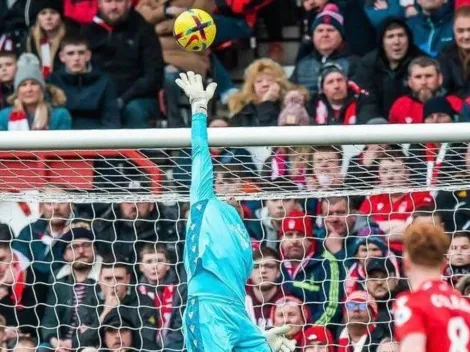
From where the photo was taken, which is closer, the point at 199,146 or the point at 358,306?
the point at 199,146

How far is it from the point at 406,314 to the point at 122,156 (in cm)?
339

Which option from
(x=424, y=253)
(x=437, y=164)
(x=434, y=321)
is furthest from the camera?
(x=437, y=164)

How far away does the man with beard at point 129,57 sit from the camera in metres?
10.6

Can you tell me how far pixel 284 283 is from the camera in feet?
29.2

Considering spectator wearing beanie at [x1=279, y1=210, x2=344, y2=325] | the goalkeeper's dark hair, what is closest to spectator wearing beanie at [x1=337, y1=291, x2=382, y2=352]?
spectator wearing beanie at [x1=279, y1=210, x2=344, y2=325]

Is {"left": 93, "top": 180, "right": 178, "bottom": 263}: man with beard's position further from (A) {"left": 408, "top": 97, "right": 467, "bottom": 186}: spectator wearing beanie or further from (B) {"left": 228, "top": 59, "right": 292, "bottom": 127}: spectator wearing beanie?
(A) {"left": 408, "top": 97, "right": 467, "bottom": 186}: spectator wearing beanie

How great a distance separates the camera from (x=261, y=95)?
1005 centimetres

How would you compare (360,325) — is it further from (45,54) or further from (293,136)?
(45,54)

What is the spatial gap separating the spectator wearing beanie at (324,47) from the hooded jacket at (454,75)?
0.69 m

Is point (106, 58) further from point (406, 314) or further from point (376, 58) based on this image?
point (406, 314)

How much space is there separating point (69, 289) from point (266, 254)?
→ 1.27 meters

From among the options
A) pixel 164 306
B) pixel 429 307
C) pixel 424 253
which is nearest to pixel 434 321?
pixel 429 307

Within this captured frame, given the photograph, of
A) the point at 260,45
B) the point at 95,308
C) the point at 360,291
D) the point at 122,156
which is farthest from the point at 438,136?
the point at 260,45

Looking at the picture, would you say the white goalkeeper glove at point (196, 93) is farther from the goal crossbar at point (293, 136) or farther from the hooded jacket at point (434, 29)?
the hooded jacket at point (434, 29)
